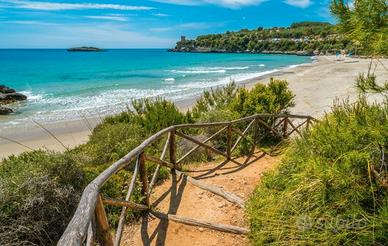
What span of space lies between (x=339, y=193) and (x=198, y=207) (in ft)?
9.89

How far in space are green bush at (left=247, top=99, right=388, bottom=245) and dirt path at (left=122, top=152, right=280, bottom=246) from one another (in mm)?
1276

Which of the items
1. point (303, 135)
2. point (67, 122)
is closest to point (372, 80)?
point (303, 135)

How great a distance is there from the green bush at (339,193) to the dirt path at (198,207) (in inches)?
50.2

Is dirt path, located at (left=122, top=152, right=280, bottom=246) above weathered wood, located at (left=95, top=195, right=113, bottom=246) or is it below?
below

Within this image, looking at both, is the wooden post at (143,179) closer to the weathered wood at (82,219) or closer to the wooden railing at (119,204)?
the wooden railing at (119,204)

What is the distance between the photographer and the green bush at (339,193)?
9.93 ft

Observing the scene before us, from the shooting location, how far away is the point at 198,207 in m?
5.88

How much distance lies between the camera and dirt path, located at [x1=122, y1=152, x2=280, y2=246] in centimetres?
488

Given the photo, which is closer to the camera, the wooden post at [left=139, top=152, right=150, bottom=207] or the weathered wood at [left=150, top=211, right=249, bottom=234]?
the weathered wood at [left=150, top=211, right=249, bottom=234]

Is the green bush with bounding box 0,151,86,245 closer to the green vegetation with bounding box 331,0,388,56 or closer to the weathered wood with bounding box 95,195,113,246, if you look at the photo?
the weathered wood with bounding box 95,195,113,246

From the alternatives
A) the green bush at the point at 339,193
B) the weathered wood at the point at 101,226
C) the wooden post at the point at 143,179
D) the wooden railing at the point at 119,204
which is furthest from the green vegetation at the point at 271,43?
the weathered wood at the point at 101,226

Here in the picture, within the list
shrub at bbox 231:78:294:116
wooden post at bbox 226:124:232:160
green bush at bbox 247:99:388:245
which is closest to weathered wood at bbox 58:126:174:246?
green bush at bbox 247:99:388:245

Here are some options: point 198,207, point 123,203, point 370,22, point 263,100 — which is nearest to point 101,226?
point 123,203

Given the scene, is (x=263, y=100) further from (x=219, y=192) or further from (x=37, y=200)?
(x=37, y=200)
